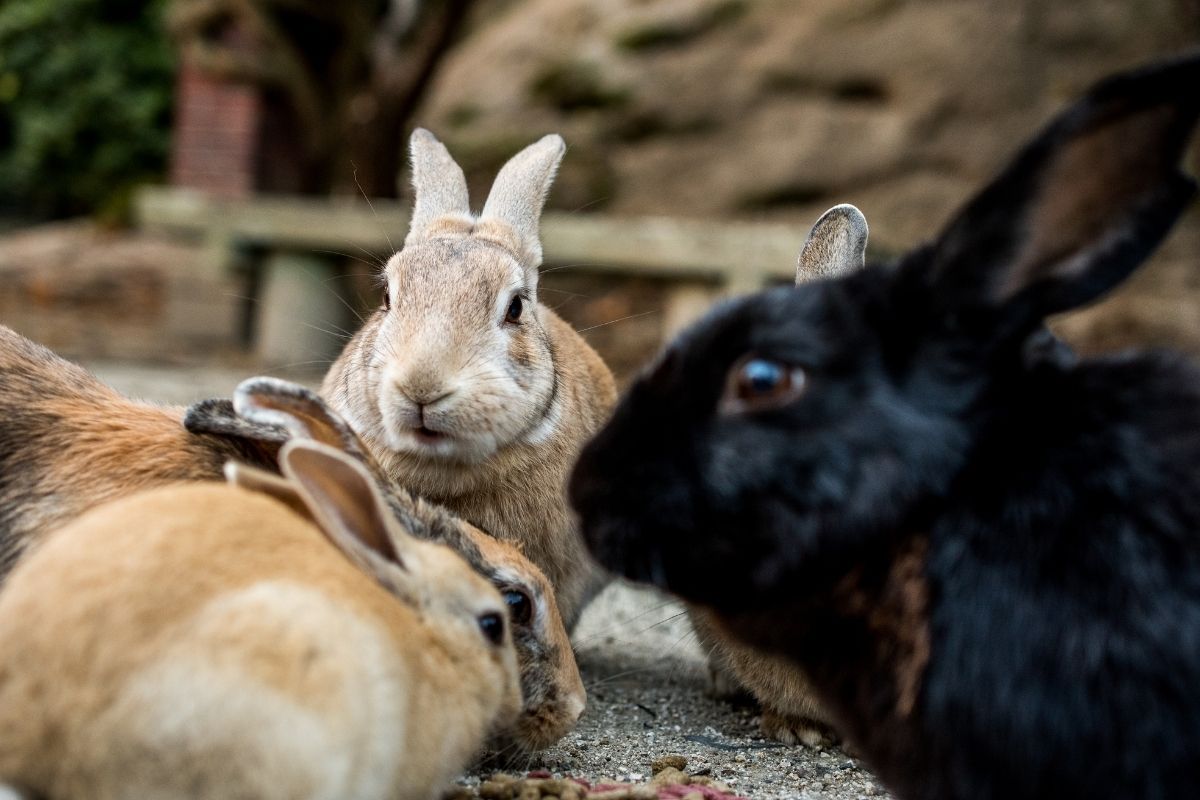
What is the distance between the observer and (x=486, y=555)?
294 centimetres

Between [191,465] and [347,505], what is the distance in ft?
2.07

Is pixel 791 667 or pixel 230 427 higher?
pixel 230 427

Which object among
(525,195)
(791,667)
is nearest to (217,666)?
(791,667)

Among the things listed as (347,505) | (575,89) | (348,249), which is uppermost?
(575,89)

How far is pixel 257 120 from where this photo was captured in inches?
518

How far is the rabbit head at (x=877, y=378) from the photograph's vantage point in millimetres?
2086

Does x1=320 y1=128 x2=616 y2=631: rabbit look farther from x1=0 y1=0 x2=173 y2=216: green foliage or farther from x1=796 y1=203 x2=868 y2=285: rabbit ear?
x1=0 y1=0 x2=173 y2=216: green foliage

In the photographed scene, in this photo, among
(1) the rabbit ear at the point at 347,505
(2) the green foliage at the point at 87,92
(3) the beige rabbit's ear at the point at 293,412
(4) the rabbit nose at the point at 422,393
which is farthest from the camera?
(2) the green foliage at the point at 87,92

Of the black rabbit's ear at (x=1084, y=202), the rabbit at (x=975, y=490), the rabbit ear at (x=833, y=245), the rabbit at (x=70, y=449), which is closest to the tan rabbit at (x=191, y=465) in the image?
the rabbit at (x=70, y=449)

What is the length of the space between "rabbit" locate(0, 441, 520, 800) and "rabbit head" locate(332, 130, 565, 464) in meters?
1.04

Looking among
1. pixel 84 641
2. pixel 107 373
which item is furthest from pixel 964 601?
pixel 107 373

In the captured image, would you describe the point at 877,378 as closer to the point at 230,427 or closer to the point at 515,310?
the point at 230,427

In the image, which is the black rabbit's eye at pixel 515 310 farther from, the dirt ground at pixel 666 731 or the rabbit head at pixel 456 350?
the dirt ground at pixel 666 731

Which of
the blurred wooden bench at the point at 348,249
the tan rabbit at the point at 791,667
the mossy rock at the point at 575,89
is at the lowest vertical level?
the tan rabbit at the point at 791,667
